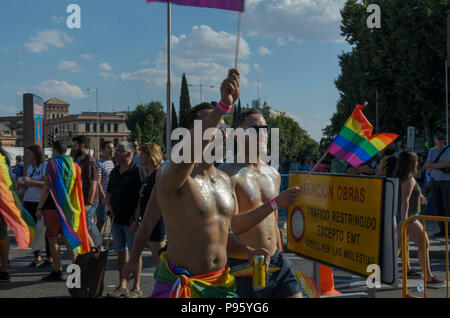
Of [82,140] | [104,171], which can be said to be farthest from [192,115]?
[104,171]

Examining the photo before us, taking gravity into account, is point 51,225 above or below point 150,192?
below

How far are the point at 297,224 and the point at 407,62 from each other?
1043 inches

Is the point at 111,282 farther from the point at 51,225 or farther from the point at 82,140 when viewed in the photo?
the point at 82,140

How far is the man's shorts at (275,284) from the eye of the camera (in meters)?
3.70

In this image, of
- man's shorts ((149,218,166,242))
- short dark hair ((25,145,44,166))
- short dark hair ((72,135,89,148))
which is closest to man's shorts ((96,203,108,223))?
short dark hair ((25,145,44,166))

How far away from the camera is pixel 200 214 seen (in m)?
2.86

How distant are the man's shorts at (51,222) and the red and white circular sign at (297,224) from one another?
367 centimetres

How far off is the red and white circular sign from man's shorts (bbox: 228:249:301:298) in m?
0.92

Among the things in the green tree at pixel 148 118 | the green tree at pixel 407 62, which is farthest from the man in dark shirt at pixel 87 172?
the green tree at pixel 148 118

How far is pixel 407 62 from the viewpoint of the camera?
29.0 meters

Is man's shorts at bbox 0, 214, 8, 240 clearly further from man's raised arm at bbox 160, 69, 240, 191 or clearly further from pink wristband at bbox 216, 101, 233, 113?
pink wristband at bbox 216, 101, 233, 113
